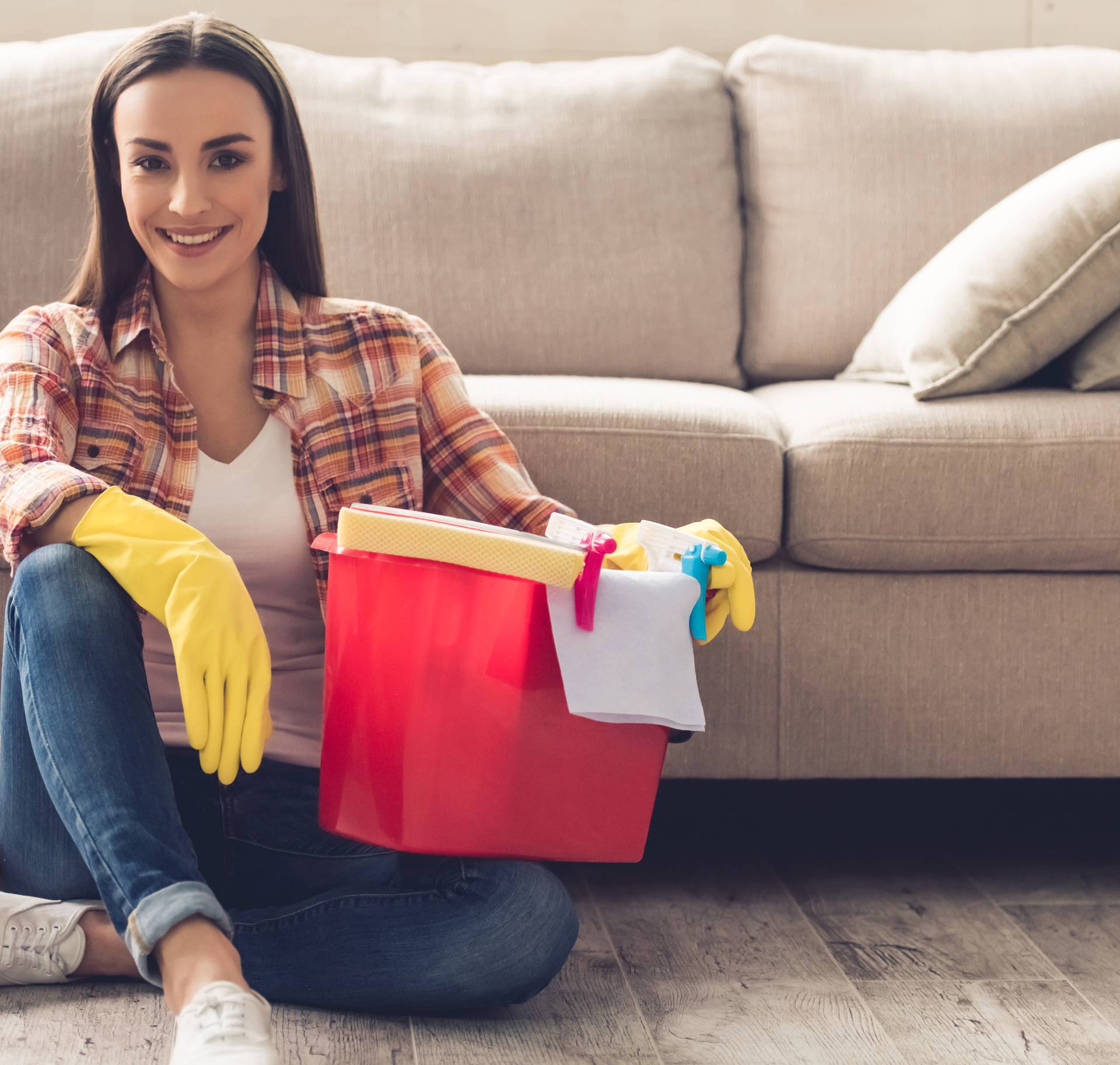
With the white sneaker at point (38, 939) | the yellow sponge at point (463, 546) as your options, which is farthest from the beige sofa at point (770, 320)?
the white sneaker at point (38, 939)

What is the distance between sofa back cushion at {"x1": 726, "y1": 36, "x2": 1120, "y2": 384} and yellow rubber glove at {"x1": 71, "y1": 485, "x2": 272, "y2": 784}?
1081 mm

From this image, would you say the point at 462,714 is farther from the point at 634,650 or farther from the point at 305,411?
the point at 305,411

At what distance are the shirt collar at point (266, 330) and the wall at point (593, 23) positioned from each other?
1.01 m

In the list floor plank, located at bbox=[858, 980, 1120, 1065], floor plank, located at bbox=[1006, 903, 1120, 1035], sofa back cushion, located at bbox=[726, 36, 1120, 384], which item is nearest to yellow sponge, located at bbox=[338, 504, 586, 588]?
floor plank, located at bbox=[858, 980, 1120, 1065]

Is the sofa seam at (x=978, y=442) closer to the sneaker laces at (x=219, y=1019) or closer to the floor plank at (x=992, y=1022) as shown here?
the floor plank at (x=992, y=1022)

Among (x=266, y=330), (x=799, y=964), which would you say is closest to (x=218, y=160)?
(x=266, y=330)

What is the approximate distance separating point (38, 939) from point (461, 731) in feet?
1.33

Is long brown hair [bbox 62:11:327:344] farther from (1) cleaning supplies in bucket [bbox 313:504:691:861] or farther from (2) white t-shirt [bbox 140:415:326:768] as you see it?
(1) cleaning supplies in bucket [bbox 313:504:691:861]

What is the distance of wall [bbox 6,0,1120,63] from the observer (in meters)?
2.02

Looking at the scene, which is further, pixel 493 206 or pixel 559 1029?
pixel 493 206

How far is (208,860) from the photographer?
112cm

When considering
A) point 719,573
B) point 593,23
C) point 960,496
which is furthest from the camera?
point 593,23

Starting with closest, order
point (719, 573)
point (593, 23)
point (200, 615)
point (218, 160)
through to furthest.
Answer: point (200, 615) < point (719, 573) < point (218, 160) < point (593, 23)

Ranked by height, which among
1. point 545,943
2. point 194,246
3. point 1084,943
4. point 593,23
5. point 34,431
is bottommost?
point 1084,943
